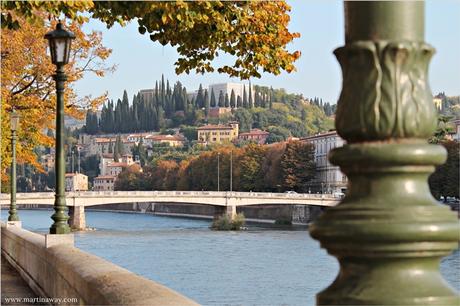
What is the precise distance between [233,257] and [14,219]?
26.9 m

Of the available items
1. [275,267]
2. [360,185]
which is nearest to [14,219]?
[360,185]

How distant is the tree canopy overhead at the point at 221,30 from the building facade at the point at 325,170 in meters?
90.4

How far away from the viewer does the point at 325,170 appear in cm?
10275

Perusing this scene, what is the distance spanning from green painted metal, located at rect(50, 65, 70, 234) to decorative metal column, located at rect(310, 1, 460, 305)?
8.94 m

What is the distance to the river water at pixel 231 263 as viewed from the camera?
32.5 m

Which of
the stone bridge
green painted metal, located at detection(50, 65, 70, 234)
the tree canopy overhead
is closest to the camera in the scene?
the tree canopy overhead

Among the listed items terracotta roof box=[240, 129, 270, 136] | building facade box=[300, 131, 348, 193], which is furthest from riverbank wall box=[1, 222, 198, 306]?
terracotta roof box=[240, 129, 270, 136]

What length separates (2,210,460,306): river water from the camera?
32466mm

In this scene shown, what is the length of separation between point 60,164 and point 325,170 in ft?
305

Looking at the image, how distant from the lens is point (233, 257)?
46.4 meters

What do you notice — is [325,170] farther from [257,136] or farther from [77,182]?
[257,136]

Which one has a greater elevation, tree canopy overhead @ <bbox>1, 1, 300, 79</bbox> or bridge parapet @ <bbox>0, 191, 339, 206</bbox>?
tree canopy overhead @ <bbox>1, 1, 300, 79</bbox>

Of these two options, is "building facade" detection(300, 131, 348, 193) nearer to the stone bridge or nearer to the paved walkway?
the stone bridge

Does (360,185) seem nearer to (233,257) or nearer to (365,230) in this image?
(365,230)
